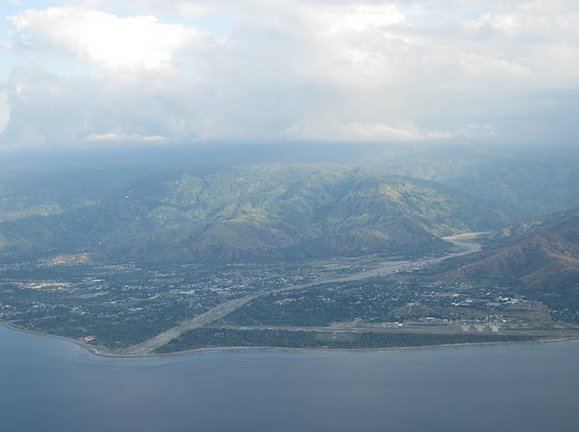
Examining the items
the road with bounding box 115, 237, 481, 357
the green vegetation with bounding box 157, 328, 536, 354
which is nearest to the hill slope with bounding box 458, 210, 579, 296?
the road with bounding box 115, 237, 481, 357

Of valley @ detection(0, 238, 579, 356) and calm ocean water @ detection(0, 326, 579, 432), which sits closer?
calm ocean water @ detection(0, 326, 579, 432)

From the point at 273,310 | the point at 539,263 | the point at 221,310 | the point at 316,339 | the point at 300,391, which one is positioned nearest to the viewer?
the point at 300,391

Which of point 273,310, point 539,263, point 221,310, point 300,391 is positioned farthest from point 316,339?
point 539,263

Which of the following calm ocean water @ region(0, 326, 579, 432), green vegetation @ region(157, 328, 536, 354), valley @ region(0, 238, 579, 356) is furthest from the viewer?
valley @ region(0, 238, 579, 356)

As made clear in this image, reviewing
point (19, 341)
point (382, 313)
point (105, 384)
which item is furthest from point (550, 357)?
point (19, 341)

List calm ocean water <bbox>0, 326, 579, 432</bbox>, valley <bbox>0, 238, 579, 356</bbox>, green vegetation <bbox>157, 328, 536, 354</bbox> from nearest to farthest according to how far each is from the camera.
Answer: calm ocean water <bbox>0, 326, 579, 432</bbox>
green vegetation <bbox>157, 328, 536, 354</bbox>
valley <bbox>0, 238, 579, 356</bbox>

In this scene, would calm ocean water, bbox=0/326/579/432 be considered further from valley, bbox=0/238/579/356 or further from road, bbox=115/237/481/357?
valley, bbox=0/238/579/356

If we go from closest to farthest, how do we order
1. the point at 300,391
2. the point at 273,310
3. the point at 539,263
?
the point at 300,391
the point at 273,310
the point at 539,263

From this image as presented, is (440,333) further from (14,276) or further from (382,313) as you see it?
(14,276)

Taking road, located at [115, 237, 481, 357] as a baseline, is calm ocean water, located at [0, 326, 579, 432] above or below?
below

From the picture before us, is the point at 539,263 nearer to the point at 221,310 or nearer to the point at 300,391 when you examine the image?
the point at 221,310
